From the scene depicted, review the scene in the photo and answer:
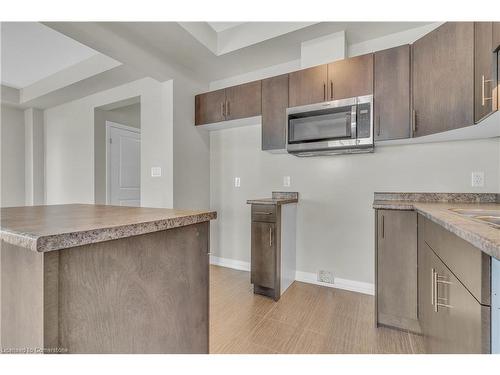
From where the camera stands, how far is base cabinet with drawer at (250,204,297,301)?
7.41 feet

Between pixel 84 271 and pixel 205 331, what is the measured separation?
27.4 inches

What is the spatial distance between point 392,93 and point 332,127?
1.68 ft

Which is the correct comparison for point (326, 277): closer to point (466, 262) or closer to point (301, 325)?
point (301, 325)

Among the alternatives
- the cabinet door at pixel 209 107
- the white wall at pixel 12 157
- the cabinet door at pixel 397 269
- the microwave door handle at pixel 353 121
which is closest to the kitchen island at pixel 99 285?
the cabinet door at pixel 397 269

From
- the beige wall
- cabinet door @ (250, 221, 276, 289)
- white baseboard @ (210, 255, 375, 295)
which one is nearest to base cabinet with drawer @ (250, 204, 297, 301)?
cabinet door @ (250, 221, 276, 289)

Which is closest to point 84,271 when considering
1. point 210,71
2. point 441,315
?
point 441,315

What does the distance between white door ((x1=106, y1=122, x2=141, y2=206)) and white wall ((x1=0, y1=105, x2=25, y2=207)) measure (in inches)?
A: 73.4

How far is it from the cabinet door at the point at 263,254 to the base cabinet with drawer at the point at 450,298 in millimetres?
1142

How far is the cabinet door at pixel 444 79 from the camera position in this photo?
1516 mm

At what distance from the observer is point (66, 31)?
1.97 metres

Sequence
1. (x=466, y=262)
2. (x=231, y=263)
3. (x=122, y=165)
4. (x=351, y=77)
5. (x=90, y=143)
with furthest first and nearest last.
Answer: (x=122, y=165), (x=90, y=143), (x=231, y=263), (x=351, y=77), (x=466, y=262)

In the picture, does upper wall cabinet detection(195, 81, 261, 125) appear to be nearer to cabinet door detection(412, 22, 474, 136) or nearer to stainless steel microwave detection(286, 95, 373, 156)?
stainless steel microwave detection(286, 95, 373, 156)

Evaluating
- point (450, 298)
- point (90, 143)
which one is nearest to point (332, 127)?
point (450, 298)

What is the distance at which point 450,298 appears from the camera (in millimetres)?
994
